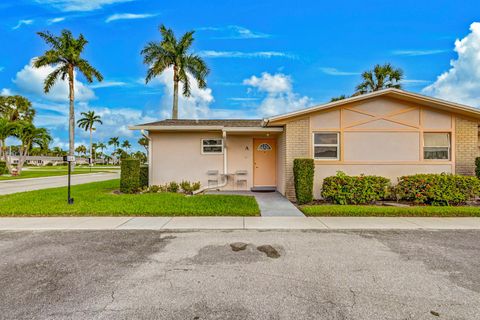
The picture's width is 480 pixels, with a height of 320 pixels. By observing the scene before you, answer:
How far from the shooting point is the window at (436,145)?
9023 millimetres

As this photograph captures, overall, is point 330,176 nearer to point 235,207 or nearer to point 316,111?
point 316,111

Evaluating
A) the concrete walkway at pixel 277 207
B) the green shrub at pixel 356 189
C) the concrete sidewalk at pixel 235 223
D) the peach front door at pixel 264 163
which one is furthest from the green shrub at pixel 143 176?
the green shrub at pixel 356 189

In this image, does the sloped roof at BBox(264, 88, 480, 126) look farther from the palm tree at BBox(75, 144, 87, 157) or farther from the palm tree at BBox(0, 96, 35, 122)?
the palm tree at BBox(75, 144, 87, 157)

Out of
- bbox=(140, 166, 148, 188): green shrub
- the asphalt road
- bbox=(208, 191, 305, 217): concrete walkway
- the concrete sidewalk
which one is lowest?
the asphalt road

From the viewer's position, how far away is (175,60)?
2062 cm

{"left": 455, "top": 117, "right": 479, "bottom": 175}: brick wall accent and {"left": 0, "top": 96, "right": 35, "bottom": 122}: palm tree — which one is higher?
{"left": 0, "top": 96, "right": 35, "bottom": 122}: palm tree

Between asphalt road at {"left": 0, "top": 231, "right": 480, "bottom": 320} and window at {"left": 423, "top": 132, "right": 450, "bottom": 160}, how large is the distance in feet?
16.5

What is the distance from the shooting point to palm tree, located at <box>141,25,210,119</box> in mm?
20219

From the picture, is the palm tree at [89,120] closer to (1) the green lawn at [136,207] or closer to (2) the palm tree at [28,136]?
(2) the palm tree at [28,136]

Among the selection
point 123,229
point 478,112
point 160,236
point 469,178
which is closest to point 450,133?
point 478,112

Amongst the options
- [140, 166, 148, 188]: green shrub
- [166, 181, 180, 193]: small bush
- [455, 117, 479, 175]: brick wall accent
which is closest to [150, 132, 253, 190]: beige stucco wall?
[140, 166, 148, 188]: green shrub

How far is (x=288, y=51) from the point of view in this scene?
16781 mm

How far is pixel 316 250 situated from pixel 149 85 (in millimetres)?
20856

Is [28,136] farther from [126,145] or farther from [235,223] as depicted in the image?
[126,145]
